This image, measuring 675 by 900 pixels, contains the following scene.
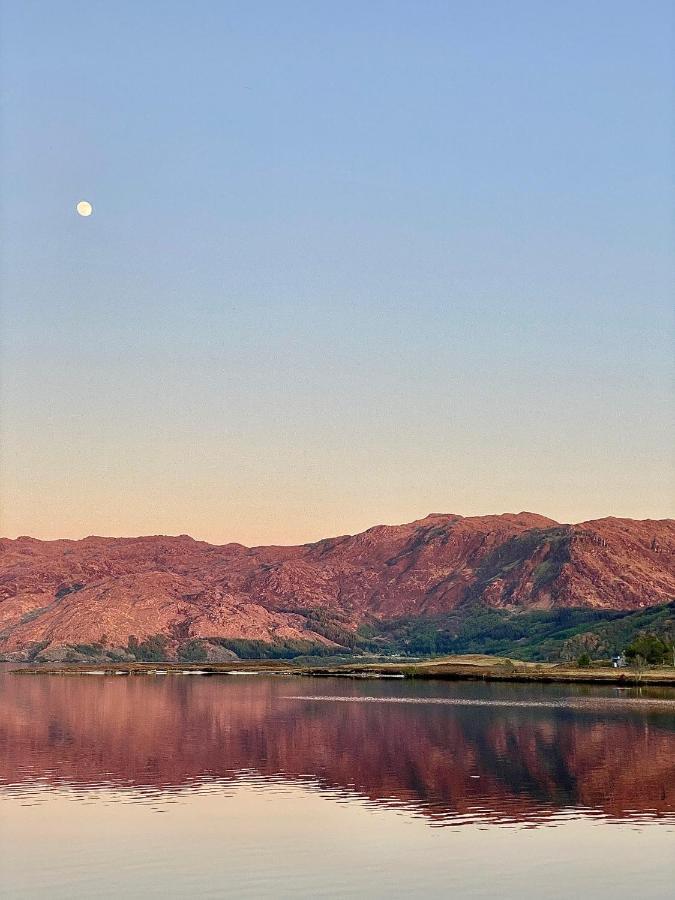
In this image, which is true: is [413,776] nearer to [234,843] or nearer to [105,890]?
[234,843]

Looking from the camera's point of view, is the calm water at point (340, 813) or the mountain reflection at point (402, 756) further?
the mountain reflection at point (402, 756)

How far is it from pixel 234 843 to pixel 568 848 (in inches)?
751

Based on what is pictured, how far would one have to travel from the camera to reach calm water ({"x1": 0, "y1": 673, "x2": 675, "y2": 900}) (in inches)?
2314

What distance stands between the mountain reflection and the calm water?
13.1 inches

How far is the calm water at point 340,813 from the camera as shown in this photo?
5878cm

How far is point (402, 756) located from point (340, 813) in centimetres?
3609

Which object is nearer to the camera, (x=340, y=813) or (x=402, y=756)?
(x=340, y=813)

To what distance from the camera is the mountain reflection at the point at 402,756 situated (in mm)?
85250

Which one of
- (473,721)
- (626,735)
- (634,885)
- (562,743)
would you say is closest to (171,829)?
(634,885)

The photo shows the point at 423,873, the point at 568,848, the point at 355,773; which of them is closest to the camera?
the point at 423,873

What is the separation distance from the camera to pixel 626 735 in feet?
437

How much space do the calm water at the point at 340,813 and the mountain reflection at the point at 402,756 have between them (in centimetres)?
33

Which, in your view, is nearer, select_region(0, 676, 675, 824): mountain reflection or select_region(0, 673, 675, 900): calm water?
select_region(0, 673, 675, 900): calm water

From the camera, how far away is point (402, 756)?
11444 cm
